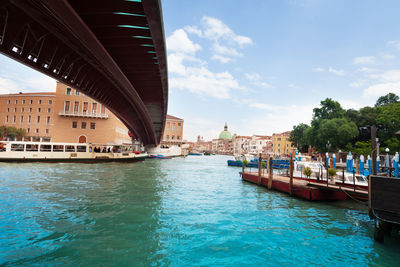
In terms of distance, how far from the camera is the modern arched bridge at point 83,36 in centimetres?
675

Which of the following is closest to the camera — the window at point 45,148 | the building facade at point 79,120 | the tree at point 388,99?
the window at point 45,148

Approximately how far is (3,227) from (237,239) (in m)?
6.09

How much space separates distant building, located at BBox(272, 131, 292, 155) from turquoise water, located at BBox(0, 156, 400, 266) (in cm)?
7758

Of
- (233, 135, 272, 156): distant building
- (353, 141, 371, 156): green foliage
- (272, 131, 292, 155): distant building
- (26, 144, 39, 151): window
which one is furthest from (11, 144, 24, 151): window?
(272, 131, 292, 155): distant building

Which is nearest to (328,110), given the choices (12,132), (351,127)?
(351,127)

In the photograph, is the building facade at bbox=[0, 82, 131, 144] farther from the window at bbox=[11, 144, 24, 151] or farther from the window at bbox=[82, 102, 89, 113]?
the window at bbox=[11, 144, 24, 151]

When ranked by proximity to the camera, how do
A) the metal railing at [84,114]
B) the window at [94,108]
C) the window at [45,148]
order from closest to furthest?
the window at [45,148], the metal railing at [84,114], the window at [94,108]

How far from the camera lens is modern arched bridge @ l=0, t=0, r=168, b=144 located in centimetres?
675

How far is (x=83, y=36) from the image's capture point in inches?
308

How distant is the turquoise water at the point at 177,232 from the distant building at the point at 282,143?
77582 mm

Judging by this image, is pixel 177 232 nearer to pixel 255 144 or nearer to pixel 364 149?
pixel 364 149

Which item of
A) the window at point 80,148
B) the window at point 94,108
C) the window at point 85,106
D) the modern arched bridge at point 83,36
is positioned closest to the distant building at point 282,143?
the window at point 94,108

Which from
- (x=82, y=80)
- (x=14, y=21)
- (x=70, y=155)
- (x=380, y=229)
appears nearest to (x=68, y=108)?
(x=70, y=155)

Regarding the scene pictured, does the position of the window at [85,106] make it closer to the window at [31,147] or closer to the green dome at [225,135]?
the window at [31,147]
